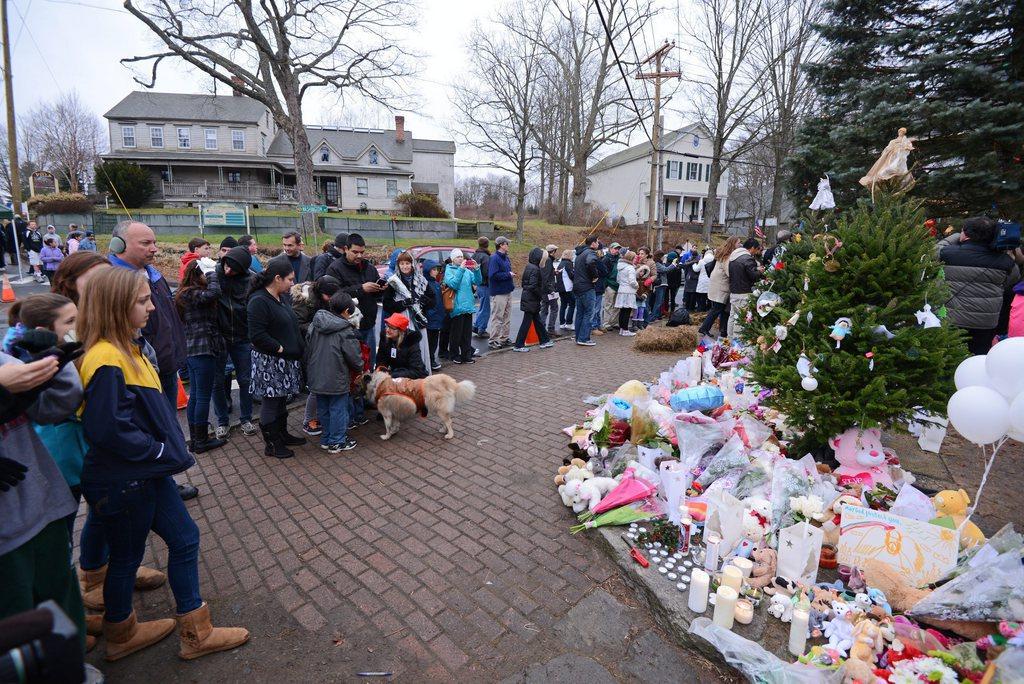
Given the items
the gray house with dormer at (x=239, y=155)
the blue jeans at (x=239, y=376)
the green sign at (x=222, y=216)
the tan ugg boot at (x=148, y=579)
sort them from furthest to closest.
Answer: the gray house with dormer at (x=239, y=155) → the green sign at (x=222, y=216) → the blue jeans at (x=239, y=376) → the tan ugg boot at (x=148, y=579)

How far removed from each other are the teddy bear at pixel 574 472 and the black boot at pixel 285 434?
2764 millimetres

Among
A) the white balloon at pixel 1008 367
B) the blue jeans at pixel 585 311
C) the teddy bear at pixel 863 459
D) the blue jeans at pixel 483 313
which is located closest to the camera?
the white balloon at pixel 1008 367

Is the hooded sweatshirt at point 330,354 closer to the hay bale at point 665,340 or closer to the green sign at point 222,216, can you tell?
the hay bale at point 665,340

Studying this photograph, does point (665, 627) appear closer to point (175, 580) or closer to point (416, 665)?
point (416, 665)

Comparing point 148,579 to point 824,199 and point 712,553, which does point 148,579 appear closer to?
point 712,553

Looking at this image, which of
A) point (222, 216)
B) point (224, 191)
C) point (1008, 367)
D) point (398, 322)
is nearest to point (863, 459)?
point (1008, 367)

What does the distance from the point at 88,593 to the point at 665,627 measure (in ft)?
11.4

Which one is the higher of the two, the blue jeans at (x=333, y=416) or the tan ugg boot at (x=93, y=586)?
the blue jeans at (x=333, y=416)

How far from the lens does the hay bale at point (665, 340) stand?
9.63 metres

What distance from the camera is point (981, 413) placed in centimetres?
280

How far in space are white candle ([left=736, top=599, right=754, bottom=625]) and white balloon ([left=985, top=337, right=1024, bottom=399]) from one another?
190 cm

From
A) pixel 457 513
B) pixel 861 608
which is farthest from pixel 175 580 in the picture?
pixel 861 608

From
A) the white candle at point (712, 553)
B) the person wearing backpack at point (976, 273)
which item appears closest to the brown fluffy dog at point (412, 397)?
the white candle at point (712, 553)

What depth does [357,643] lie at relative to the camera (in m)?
2.80
